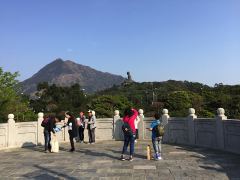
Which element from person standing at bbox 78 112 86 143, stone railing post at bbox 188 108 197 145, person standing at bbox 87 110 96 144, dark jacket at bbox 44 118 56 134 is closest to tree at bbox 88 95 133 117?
person standing at bbox 78 112 86 143

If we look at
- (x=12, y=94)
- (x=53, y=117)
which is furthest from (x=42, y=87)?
(x=53, y=117)

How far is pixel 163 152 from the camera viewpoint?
1290 centimetres

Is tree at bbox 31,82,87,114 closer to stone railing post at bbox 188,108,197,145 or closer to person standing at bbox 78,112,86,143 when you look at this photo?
person standing at bbox 78,112,86,143

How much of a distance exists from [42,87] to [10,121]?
3721 centimetres

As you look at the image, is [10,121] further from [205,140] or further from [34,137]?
[205,140]

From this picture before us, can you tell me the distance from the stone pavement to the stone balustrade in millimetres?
664

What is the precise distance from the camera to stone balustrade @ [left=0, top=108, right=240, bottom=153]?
40.7 ft

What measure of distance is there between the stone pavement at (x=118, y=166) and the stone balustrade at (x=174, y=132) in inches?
26.1

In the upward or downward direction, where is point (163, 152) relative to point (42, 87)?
downward

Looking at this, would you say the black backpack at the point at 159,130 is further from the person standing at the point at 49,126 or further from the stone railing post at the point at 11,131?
the stone railing post at the point at 11,131

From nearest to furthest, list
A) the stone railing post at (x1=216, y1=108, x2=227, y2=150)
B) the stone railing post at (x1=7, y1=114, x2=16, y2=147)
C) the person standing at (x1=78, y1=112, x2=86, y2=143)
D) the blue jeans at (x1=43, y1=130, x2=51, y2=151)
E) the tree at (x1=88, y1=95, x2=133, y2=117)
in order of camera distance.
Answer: the stone railing post at (x1=216, y1=108, x2=227, y2=150) < the blue jeans at (x1=43, y1=130, x2=51, y2=151) < the stone railing post at (x1=7, y1=114, x2=16, y2=147) < the person standing at (x1=78, y1=112, x2=86, y2=143) < the tree at (x1=88, y1=95, x2=133, y2=117)

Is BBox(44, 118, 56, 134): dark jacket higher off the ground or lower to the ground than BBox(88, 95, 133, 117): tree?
lower

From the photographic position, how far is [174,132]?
16234 millimetres

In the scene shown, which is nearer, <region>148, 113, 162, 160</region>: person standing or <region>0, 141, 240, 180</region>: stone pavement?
<region>0, 141, 240, 180</region>: stone pavement
